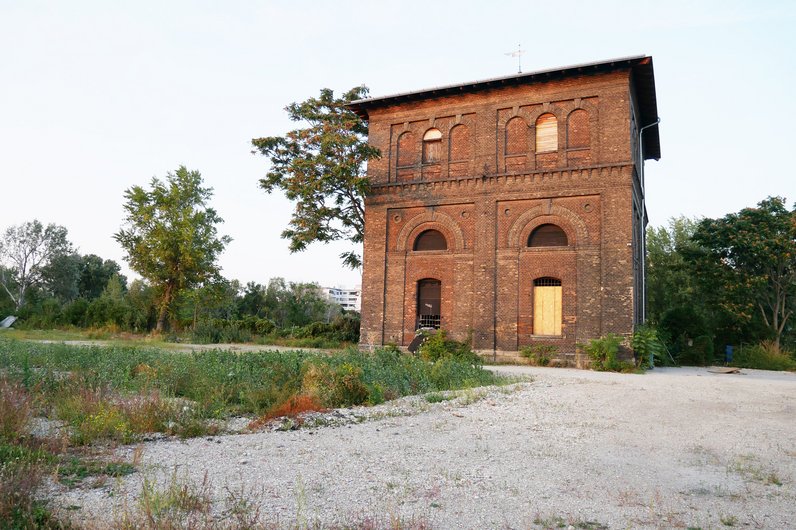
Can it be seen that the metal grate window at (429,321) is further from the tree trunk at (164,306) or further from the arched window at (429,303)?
the tree trunk at (164,306)

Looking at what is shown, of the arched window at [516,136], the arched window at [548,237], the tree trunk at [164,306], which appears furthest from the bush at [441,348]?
the tree trunk at [164,306]

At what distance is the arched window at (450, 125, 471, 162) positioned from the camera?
788 inches

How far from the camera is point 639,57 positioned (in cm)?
1709

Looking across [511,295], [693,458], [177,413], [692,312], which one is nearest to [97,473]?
[177,413]

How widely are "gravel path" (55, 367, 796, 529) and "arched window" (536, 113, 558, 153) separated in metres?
12.6

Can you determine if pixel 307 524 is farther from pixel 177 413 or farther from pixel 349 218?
pixel 349 218

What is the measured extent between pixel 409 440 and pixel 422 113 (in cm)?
1689

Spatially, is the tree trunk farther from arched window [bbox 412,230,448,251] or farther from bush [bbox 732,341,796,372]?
bush [bbox 732,341,796,372]

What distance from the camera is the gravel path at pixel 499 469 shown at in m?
3.52

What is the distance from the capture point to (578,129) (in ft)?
60.6

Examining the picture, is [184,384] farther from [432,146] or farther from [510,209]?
[432,146]

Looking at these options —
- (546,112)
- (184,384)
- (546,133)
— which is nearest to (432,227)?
(546,133)

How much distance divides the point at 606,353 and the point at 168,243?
23.1m

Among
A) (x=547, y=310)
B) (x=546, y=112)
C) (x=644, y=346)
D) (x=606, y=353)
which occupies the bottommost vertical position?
(x=606, y=353)
